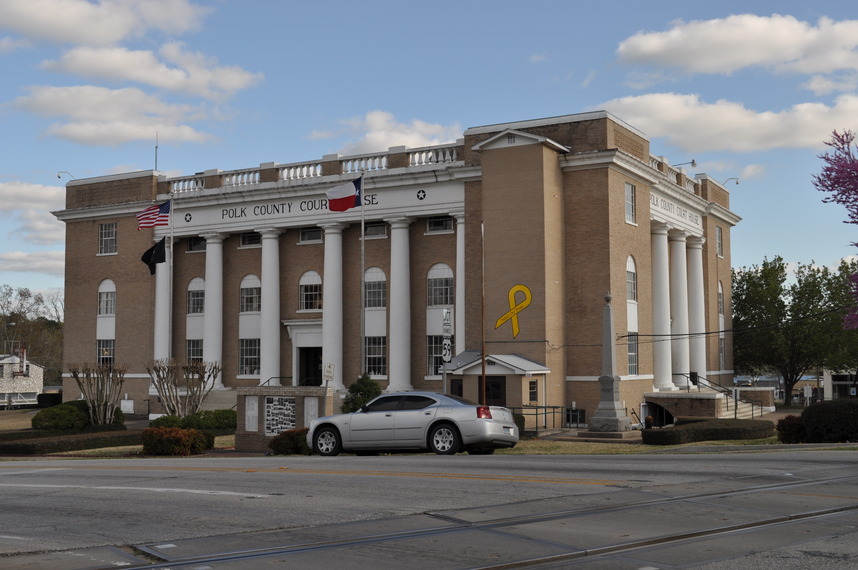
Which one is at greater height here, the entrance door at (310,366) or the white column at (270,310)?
the white column at (270,310)

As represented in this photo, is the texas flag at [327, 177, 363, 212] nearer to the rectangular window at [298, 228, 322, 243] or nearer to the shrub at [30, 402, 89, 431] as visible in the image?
the rectangular window at [298, 228, 322, 243]

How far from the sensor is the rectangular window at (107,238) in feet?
177

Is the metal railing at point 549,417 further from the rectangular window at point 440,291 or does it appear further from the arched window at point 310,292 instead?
the arched window at point 310,292

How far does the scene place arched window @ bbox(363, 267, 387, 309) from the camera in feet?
153

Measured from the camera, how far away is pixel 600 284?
40.6 meters

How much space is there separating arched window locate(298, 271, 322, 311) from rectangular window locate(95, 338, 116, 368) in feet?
42.2

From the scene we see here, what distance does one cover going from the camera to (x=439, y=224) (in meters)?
45.3

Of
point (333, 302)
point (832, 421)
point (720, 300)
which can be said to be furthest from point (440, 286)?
point (832, 421)

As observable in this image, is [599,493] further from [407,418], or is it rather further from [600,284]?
[600,284]

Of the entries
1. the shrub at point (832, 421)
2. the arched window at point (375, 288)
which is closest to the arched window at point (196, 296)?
the arched window at point (375, 288)

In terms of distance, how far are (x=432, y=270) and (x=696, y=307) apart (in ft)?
58.3

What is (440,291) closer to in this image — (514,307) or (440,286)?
(440,286)

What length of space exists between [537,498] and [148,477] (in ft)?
24.7

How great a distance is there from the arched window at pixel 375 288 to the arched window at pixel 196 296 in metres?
10.6
